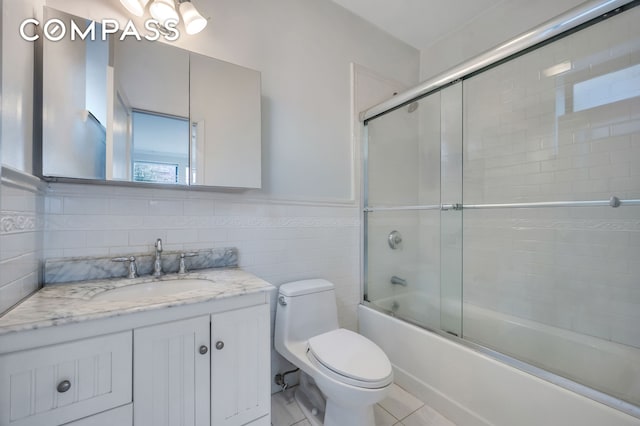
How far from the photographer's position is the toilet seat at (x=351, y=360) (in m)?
1.11

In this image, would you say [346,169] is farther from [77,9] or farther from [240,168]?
[77,9]

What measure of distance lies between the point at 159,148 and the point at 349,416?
4.95 feet

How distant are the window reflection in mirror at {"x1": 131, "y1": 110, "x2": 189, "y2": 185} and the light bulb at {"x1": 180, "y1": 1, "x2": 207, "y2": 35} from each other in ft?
1.51

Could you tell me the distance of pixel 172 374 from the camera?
0.91 m

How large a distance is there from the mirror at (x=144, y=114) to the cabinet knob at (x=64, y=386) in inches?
28.8

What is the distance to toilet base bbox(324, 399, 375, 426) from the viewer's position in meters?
1.19

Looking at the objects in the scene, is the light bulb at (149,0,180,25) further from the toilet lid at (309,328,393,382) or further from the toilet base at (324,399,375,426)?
the toilet base at (324,399,375,426)

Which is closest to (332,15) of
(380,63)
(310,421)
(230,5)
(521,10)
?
(380,63)

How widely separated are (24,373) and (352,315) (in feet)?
5.64

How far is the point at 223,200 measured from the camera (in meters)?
1.49

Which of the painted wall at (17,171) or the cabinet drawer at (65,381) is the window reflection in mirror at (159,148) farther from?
the cabinet drawer at (65,381)

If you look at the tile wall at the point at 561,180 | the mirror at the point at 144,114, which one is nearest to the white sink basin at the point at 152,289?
the mirror at the point at 144,114

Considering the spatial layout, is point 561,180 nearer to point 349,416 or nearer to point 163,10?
point 349,416

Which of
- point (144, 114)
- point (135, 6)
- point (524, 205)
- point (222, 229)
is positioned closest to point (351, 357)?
point (222, 229)
